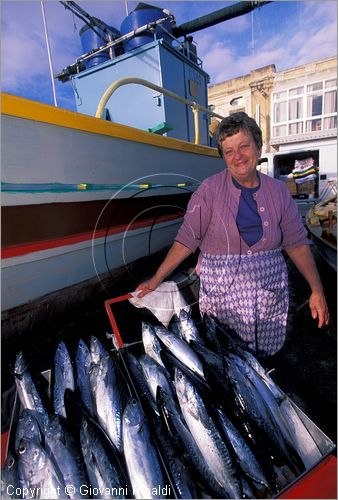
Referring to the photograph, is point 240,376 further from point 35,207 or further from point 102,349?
point 35,207

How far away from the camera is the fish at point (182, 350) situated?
5.35ft

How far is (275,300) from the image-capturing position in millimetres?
1975

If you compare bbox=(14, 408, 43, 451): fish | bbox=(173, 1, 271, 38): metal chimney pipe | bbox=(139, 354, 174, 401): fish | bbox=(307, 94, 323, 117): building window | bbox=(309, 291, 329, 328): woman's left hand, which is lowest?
bbox=(14, 408, 43, 451): fish

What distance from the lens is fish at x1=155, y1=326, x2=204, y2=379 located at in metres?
1.63

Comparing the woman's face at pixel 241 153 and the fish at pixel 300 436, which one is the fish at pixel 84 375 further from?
the woman's face at pixel 241 153

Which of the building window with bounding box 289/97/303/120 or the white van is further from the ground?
the building window with bounding box 289/97/303/120

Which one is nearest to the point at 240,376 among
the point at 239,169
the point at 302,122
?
the point at 239,169

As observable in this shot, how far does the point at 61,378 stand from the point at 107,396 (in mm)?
415

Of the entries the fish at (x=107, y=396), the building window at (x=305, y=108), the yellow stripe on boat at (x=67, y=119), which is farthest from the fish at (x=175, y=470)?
the building window at (x=305, y=108)

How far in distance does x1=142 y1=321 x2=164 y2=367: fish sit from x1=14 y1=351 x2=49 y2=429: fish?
69 centimetres

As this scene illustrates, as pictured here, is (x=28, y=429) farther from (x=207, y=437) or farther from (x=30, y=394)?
(x=207, y=437)

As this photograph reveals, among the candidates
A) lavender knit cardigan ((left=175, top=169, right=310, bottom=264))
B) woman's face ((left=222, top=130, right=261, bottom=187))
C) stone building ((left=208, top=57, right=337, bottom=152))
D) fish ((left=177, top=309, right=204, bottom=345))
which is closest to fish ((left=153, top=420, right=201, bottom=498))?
fish ((left=177, top=309, right=204, bottom=345))

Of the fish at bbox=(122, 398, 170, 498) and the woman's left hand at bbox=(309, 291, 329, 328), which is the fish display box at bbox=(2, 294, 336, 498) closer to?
the fish at bbox=(122, 398, 170, 498)

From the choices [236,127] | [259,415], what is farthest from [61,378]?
[236,127]
